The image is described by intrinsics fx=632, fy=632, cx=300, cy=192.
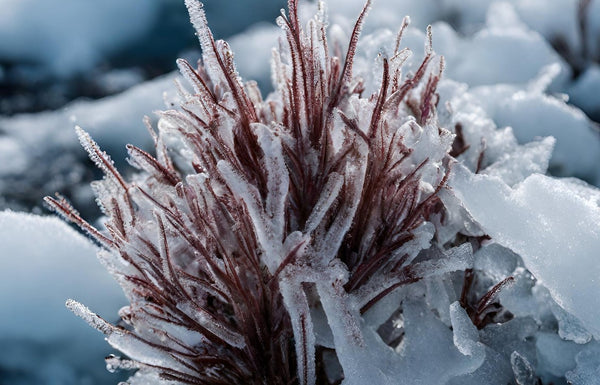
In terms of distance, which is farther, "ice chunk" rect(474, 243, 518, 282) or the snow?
the snow

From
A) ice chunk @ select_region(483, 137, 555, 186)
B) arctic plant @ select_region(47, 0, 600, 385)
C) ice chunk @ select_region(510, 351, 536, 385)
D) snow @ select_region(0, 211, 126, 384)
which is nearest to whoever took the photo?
arctic plant @ select_region(47, 0, 600, 385)

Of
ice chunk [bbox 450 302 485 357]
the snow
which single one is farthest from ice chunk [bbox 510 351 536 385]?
the snow

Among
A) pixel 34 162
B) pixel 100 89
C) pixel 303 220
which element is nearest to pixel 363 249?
pixel 303 220

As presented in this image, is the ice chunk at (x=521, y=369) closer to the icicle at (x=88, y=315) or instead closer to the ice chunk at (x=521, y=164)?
the ice chunk at (x=521, y=164)

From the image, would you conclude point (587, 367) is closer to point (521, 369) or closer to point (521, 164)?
point (521, 369)

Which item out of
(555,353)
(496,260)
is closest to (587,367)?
(555,353)

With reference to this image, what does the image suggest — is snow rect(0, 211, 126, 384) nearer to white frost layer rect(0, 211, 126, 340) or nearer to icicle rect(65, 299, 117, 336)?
white frost layer rect(0, 211, 126, 340)

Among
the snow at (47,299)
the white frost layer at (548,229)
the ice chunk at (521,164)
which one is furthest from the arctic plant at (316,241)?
the snow at (47,299)

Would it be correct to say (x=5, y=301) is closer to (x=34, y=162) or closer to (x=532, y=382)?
(x=34, y=162)

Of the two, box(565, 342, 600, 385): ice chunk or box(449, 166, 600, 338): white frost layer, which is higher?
box(449, 166, 600, 338): white frost layer
